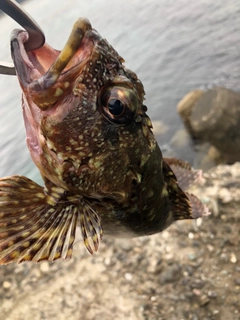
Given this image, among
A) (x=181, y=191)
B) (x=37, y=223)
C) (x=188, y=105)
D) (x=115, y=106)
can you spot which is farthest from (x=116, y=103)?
(x=188, y=105)

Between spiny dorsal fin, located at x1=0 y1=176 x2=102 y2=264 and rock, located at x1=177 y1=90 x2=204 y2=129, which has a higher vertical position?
spiny dorsal fin, located at x1=0 y1=176 x2=102 y2=264

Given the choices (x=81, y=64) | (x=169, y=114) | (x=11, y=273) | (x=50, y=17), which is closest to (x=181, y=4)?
(x=50, y=17)

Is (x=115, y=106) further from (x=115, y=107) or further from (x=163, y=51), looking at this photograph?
(x=163, y=51)

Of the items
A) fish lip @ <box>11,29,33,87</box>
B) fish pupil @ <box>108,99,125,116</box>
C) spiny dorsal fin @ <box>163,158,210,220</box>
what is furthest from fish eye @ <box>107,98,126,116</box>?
spiny dorsal fin @ <box>163,158,210,220</box>

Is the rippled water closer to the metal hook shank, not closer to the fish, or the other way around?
the fish

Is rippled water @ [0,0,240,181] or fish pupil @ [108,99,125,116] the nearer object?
fish pupil @ [108,99,125,116]
